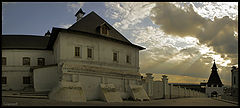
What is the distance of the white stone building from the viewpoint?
18734 millimetres

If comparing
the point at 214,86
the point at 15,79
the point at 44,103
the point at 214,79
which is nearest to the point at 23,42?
the point at 15,79

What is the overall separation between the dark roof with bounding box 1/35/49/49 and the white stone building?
0.42ft

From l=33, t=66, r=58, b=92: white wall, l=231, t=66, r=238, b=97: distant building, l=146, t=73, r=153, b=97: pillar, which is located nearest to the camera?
l=33, t=66, r=58, b=92: white wall

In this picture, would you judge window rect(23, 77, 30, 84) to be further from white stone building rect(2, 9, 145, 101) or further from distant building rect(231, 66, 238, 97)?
distant building rect(231, 66, 238, 97)

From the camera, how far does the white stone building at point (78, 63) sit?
61.5 feet

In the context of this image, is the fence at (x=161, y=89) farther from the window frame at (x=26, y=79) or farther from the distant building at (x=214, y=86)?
the distant building at (x=214, y=86)

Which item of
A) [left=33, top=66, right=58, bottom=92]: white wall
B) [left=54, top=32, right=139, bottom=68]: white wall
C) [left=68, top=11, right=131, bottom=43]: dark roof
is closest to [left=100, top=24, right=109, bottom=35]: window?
[left=68, top=11, right=131, bottom=43]: dark roof

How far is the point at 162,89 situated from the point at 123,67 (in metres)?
7.21

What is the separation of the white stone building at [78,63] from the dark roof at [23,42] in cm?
13

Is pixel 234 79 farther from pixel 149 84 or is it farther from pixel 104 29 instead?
pixel 104 29

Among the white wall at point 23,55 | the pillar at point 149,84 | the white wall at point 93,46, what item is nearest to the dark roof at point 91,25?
the white wall at point 93,46

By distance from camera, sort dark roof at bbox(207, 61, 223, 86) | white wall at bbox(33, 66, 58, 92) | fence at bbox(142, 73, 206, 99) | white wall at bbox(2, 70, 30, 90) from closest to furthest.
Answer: white wall at bbox(33, 66, 58, 92), fence at bbox(142, 73, 206, 99), white wall at bbox(2, 70, 30, 90), dark roof at bbox(207, 61, 223, 86)

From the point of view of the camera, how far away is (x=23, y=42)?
29.5 m

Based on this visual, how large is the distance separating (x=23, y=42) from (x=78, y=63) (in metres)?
14.0
